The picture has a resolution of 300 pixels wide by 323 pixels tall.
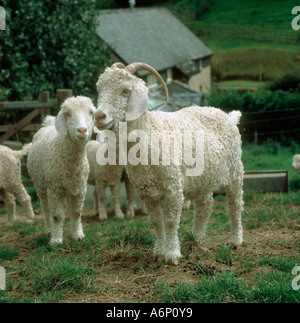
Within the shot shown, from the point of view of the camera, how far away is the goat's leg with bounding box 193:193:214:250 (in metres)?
5.60

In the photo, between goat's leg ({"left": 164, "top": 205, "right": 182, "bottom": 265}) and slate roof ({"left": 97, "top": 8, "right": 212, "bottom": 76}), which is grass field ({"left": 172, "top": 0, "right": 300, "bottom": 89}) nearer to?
slate roof ({"left": 97, "top": 8, "right": 212, "bottom": 76})

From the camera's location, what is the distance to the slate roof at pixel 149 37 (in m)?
24.2

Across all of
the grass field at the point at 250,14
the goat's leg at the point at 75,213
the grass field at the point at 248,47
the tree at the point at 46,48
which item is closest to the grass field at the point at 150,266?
the goat's leg at the point at 75,213

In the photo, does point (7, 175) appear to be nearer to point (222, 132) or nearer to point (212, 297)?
point (222, 132)

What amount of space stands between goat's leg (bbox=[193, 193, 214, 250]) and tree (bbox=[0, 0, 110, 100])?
8.00m

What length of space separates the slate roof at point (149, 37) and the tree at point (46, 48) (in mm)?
5980

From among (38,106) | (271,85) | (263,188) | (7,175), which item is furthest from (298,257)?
(271,85)

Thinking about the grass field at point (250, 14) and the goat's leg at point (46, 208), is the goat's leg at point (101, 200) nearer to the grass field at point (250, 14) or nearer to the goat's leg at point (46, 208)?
the goat's leg at point (46, 208)

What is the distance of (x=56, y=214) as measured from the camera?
20.1ft

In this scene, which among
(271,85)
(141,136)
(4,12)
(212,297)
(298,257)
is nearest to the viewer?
(212,297)

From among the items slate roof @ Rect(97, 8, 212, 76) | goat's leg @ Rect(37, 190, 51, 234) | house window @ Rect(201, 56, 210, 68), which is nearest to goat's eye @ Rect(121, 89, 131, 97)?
goat's leg @ Rect(37, 190, 51, 234)

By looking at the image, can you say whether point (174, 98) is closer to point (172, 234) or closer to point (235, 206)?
point (235, 206)

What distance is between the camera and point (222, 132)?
5445 millimetres

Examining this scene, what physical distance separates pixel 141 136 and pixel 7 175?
402 centimetres
